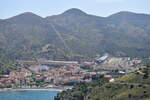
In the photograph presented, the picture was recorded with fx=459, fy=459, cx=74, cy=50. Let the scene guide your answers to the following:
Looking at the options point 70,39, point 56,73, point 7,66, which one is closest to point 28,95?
point 56,73

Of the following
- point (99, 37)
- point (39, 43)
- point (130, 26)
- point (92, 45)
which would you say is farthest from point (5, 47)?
point (130, 26)

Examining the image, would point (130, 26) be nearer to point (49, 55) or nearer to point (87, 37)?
point (87, 37)

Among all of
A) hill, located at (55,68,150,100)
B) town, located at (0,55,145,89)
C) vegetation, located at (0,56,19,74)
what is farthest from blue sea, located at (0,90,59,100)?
vegetation, located at (0,56,19,74)

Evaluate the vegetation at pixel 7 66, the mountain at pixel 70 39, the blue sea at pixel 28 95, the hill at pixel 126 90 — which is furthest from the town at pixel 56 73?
the hill at pixel 126 90

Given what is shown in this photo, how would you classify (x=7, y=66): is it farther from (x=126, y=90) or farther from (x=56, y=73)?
(x=126, y=90)

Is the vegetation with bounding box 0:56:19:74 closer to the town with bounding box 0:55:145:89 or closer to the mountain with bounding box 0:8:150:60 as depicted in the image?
the town with bounding box 0:55:145:89
